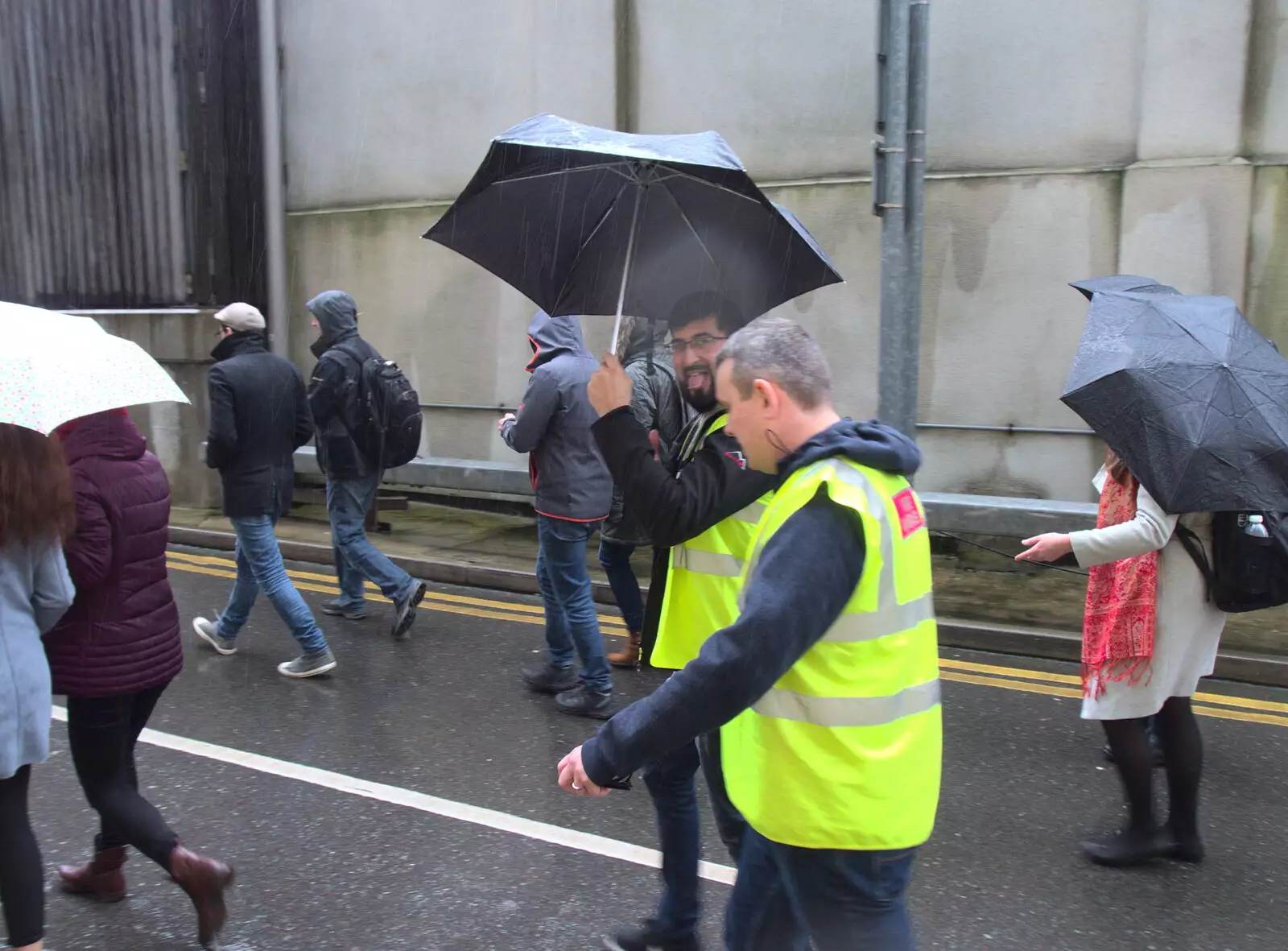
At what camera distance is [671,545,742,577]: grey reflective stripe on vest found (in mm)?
2715

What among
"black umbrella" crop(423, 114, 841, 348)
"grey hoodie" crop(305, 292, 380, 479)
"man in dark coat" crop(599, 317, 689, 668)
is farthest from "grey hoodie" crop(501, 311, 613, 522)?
"black umbrella" crop(423, 114, 841, 348)

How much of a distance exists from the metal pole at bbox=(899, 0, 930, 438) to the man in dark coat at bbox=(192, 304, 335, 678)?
323cm

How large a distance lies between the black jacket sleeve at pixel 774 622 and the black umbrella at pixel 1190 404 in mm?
1577

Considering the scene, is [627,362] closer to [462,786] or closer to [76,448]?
[462,786]

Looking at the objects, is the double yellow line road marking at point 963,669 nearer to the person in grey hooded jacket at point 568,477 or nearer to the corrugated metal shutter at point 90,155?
the person in grey hooded jacket at point 568,477

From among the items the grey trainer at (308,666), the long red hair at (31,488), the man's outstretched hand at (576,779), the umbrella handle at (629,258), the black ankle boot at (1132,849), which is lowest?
the grey trainer at (308,666)

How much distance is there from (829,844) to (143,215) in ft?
33.0

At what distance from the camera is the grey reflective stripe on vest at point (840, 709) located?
1.98 meters

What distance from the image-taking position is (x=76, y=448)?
296 centimetres

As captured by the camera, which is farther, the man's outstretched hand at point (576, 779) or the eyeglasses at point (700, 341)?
the eyeglasses at point (700, 341)

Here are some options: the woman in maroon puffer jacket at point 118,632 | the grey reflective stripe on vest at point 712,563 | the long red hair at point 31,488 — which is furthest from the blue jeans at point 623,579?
Answer: the long red hair at point 31,488

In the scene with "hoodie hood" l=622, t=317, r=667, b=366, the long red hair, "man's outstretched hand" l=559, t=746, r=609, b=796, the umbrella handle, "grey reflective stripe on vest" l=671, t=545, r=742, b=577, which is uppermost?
the umbrella handle

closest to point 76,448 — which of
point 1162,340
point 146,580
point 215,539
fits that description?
point 146,580

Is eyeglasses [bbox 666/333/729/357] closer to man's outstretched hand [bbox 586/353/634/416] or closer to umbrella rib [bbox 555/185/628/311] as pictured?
man's outstretched hand [bbox 586/353/634/416]
